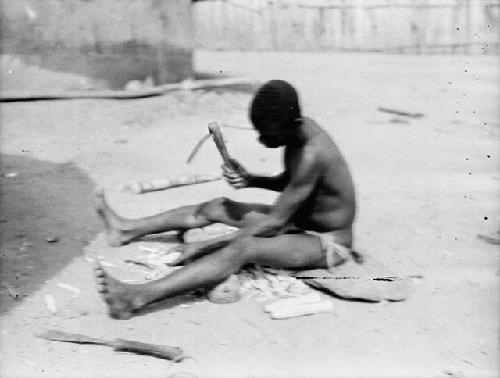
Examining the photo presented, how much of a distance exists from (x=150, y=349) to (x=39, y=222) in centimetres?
183

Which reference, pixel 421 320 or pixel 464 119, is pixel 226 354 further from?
pixel 464 119

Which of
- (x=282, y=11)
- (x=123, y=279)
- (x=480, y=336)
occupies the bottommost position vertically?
(x=480, y=336)

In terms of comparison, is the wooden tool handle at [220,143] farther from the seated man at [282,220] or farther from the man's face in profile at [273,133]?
the man's face in profile at [273,133]

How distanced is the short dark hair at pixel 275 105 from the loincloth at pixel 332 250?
672 mm

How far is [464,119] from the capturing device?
849cm

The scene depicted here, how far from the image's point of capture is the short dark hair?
3244 mm

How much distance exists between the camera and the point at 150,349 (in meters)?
2.85

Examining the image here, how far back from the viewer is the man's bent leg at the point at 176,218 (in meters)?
3.88

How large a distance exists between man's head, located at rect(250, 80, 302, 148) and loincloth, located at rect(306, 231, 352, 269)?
596 mm

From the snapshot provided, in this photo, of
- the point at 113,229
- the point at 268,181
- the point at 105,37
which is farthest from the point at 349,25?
the point at 113,229

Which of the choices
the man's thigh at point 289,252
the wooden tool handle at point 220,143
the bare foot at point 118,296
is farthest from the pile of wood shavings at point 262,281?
the wooden tool handle at point 220,143

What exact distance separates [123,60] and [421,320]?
17.7ft

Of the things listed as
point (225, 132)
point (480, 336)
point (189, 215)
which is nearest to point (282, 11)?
point (225, 132)

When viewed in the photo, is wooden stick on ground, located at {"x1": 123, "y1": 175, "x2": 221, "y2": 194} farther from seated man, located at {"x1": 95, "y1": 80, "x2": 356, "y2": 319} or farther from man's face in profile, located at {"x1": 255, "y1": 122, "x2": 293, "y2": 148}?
man's face in profile, located at {"x1": 255, "y1": 122, "x2": 293, "y2": 148}
